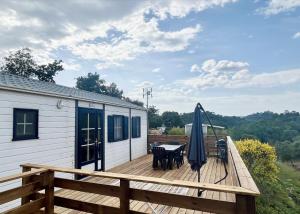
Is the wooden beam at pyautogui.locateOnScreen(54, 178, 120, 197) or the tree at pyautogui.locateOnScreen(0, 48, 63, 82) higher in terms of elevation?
the tree at pyautogui.locateOnScreen(0, 48, 63, 82)

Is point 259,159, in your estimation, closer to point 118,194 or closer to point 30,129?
point 30,129

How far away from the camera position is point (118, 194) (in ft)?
9.95

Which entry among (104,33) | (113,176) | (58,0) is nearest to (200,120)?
(113,176)

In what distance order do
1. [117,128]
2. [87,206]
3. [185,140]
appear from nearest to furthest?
[87,206]
[117,128]
[185,140]

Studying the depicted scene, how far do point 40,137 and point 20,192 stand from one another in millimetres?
2509

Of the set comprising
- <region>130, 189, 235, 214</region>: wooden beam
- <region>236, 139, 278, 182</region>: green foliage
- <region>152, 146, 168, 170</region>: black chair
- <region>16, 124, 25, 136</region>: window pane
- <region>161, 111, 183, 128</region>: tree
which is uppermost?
<region>161, 111, 183, 128</region>: tree

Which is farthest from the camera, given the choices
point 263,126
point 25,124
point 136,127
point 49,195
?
point 263,126

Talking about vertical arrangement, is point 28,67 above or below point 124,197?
above

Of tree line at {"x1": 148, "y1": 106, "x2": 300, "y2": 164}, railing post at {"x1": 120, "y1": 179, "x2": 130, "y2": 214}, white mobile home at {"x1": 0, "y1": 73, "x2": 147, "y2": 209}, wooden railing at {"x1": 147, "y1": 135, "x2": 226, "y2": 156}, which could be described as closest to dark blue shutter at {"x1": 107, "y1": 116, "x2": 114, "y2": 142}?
white mobile home at {"x1": 0, "y1": 73, "x2": 147, "y2": 209}

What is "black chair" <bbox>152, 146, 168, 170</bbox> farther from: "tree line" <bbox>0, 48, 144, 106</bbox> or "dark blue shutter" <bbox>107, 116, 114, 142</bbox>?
"tree line" <bbox>0, 48, 144, 106</bbox>

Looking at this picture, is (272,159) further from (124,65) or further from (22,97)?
(22,97)

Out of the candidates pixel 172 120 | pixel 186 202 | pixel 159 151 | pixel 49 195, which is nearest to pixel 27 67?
pixel 172 120

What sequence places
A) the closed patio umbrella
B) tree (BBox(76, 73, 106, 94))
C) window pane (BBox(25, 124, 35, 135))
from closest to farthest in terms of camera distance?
the closed patio umbrella → window pane (BBox(25, 124, 35, 135)) → tree (BBox(76, 73, 106, 94))

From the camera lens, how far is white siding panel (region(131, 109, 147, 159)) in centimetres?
1091
